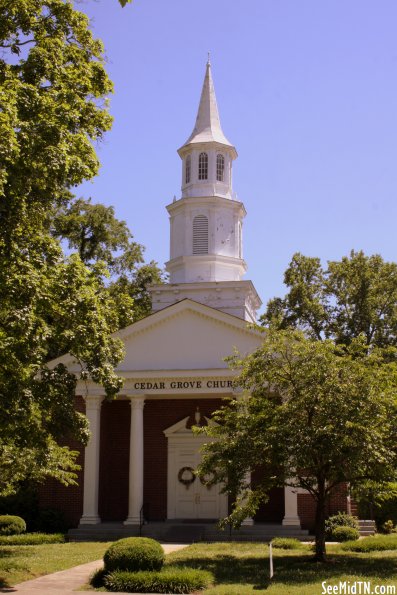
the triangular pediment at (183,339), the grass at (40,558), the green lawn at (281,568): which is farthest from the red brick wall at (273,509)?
the grass at (40,558)

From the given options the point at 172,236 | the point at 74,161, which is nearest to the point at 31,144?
the point at 74,161

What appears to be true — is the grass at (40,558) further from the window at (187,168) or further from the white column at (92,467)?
the window at (187,168)

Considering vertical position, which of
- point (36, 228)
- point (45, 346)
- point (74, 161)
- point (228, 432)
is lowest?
point (228, 432)

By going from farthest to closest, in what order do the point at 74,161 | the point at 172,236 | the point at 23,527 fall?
the point at 172,236, the point at 23,527, the point at 74,161

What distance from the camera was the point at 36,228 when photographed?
14.8 meters

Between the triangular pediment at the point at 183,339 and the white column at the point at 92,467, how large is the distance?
64.5 inches

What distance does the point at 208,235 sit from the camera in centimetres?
3562

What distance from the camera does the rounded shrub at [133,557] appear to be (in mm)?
15594

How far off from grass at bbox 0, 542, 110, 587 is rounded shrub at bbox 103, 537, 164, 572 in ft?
6.44

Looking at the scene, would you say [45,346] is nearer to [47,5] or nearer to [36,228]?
[36,228]

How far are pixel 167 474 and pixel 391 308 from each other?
19.6m

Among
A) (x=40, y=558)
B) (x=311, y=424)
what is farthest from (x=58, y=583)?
(x=311, y=424)

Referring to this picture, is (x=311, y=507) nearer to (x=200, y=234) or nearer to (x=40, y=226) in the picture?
(x=200, y=234)

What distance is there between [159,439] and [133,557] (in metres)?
14.5
